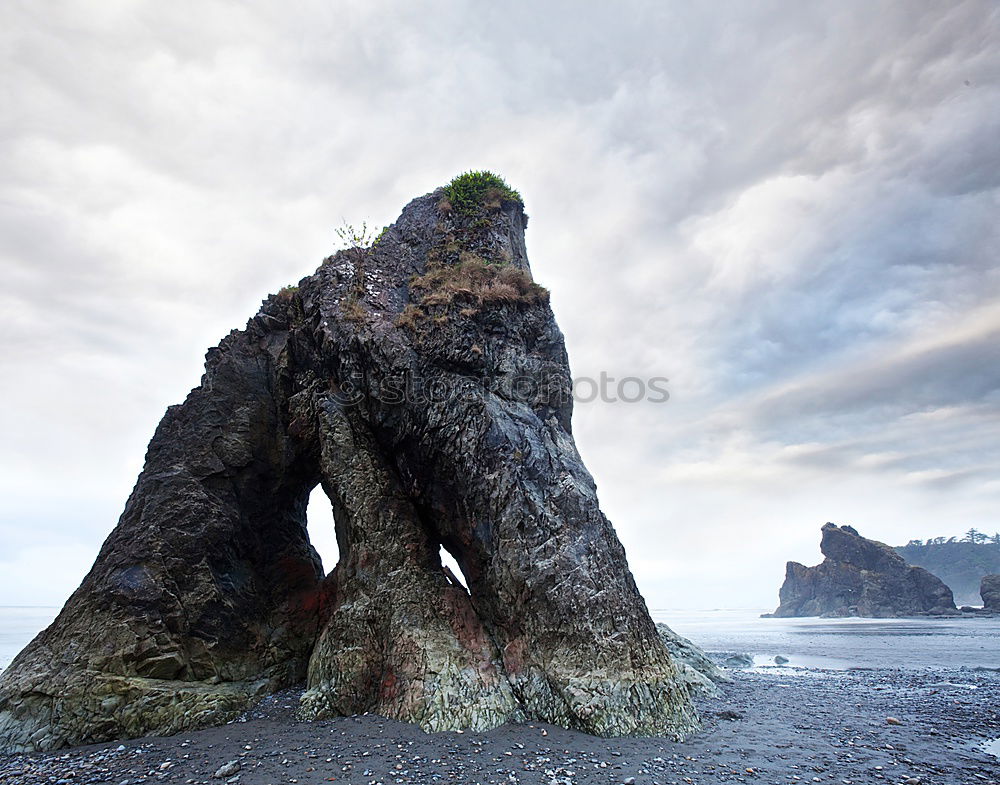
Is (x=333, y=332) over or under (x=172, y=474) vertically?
over

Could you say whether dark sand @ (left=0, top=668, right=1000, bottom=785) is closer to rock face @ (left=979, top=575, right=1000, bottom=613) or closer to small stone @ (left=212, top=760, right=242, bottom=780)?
small stone @ (left=212, top=760, right=242, bottom=780)

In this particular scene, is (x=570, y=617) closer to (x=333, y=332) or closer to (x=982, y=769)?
(x=982, y=769)

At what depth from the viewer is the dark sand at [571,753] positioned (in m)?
9.05

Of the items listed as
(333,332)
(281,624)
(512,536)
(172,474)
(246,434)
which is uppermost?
(333,332)

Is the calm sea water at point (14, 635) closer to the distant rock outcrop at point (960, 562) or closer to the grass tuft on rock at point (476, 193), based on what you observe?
the grass tuft on rock at point (476, 193)

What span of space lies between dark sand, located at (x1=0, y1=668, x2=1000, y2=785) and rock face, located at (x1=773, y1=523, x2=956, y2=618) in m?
83.2

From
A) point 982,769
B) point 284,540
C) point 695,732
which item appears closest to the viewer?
point 982,769

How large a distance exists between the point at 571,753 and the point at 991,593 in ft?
306

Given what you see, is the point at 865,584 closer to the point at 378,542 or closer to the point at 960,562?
the point at 960,562

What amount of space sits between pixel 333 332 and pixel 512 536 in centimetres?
938

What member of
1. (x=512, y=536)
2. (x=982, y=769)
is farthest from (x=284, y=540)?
(x=982, y=769)

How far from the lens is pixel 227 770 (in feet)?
32.1

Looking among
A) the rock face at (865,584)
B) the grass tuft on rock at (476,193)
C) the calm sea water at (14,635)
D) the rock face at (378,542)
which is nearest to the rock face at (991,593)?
the rock face at (865,584)

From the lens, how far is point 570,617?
1282cm
